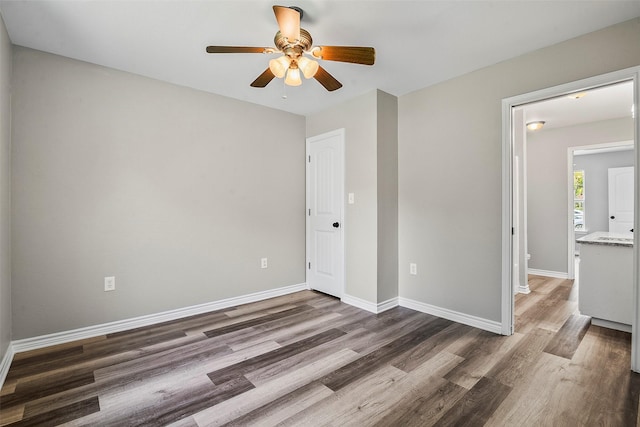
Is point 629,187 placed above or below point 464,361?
above

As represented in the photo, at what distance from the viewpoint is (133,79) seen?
2895mm

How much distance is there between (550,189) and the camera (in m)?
4.89

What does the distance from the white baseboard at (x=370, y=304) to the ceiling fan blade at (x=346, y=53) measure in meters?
2.42

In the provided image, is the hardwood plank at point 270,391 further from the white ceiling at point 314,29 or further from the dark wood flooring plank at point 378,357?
the white ceiling at point 314,29

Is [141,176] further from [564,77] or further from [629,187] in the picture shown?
[629,187]

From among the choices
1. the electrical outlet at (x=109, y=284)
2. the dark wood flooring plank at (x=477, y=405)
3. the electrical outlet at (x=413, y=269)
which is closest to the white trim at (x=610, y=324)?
the electrical outlet at (x=413, y=269)

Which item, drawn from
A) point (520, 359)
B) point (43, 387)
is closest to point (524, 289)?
point (520, 359)

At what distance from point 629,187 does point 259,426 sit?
27.2ft

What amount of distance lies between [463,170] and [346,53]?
1.73 meters

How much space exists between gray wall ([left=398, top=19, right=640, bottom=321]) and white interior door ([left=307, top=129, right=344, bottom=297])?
0.73 meters

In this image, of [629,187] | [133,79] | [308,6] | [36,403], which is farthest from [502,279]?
[629,187]

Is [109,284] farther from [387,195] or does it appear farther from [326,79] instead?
[387,195]

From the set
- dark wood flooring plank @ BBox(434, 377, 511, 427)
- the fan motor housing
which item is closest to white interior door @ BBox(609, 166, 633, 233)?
dark wood flooring plank @ BBox(434, 377, 511, 427)

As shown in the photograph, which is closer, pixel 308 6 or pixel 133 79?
pixel 308 6
